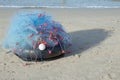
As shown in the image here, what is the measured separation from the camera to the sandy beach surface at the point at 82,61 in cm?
623

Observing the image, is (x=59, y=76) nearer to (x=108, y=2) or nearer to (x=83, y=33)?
(x=83, y=33)

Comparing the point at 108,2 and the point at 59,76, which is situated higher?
the point at 59,76

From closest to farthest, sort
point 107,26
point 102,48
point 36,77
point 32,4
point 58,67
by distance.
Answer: point 36,77, point 58,67, point 102,48, point 107,26, point 32,4

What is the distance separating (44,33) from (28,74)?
99 cm

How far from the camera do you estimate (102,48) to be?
7.98 meters

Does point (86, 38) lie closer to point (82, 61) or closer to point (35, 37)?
point (82, 61)

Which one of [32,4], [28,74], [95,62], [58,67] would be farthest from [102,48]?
[32,4]

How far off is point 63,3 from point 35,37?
34.2 ft

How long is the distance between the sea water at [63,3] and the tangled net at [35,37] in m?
8.73

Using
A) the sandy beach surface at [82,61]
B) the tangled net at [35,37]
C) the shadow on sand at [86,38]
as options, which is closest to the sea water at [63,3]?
the sandy beach surface at [82,61]

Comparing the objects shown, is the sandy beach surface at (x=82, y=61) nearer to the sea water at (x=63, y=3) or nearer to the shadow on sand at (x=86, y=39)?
the shadow on sand at (x=86, y=39)

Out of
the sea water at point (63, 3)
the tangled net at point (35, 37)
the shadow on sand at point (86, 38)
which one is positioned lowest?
the sea water at point (63, 3)

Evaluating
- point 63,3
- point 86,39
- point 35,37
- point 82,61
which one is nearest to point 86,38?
point 86,39

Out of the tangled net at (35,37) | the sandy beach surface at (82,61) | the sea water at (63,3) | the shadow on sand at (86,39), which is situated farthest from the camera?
the sea water at (63,3)
